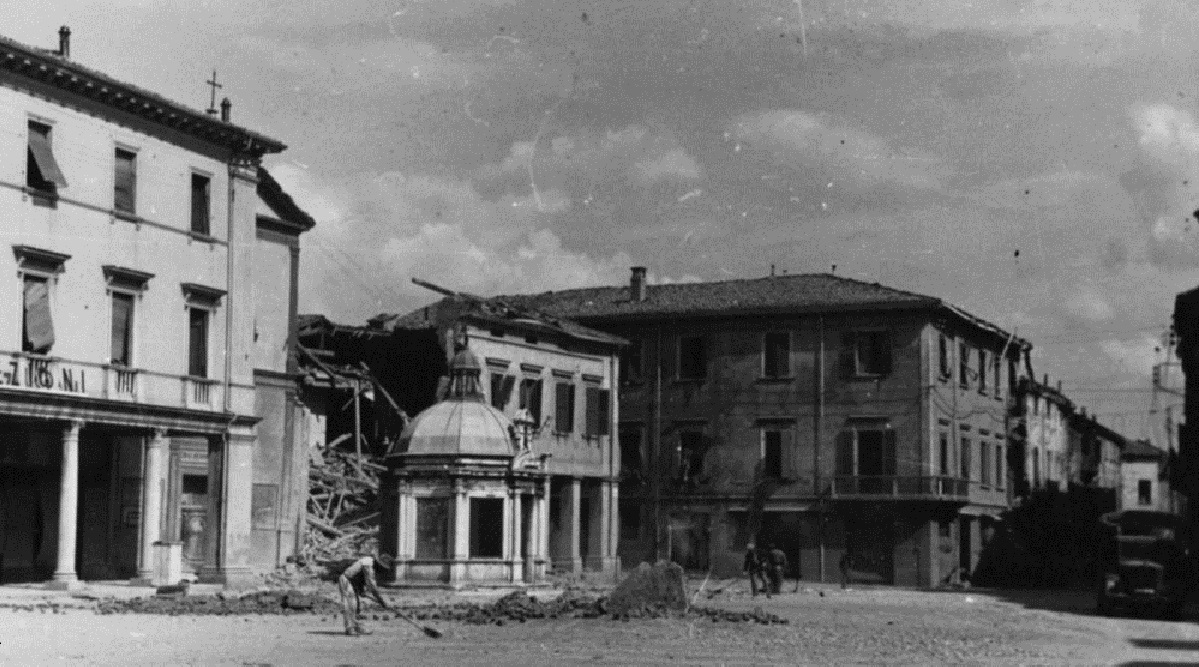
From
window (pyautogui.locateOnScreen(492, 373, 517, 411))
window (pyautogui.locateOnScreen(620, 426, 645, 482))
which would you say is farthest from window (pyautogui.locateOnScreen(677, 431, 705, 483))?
window (pyautogui.locateOnScreen(492, 373, 517, 411))

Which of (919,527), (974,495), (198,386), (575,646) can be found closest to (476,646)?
(575,646)

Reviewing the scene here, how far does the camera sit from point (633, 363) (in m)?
61.7

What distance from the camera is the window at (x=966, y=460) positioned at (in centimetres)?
6028

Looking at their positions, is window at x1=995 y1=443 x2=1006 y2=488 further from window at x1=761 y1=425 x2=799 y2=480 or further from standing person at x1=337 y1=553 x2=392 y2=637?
standing person at x1=337 y1=553 x2=392 y2=637

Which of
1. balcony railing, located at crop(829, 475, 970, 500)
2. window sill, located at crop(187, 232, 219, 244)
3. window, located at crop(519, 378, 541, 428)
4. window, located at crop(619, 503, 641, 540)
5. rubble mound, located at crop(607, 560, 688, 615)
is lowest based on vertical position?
rubble mound, located at crop(607, 560, 688, 615)

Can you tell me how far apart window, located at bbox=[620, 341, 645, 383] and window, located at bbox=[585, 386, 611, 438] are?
12.5 ft

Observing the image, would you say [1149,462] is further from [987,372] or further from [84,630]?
[84,630]

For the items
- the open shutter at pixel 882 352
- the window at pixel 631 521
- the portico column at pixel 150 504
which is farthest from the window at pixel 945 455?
the portico column at pixel 150 504

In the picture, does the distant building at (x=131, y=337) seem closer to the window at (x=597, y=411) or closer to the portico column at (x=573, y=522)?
the portico column at (x=573, y=522)

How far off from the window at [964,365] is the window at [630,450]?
11.9 m

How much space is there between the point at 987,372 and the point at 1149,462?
71.5 meters

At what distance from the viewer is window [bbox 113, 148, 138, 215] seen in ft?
122

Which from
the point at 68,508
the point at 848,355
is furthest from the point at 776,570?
the point at 68,508

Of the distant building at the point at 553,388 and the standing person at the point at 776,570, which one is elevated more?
the distant building at the point at 553,388
